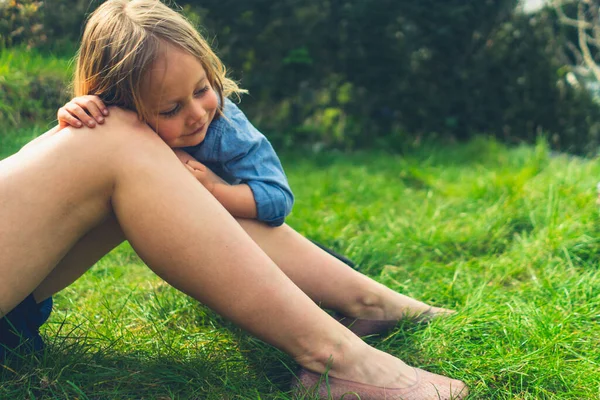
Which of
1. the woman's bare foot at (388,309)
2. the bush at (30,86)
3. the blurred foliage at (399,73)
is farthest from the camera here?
the blurred foliage at (399,73)

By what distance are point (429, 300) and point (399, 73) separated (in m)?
3.71

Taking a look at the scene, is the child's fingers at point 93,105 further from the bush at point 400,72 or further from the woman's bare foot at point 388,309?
the bush at point 400,72

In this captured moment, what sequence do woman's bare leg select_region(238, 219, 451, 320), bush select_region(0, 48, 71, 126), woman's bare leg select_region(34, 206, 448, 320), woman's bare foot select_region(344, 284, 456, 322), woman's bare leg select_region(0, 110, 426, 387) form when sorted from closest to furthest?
woman's bare leg select_region(0, 110, 426, 387), woman's bare leg select_region(34, 206, 448, 320), woman's bare leg select_region(238, 219, 451, 320), woman's bare foot select_region(344, 284, 456, 322), bush select_region(0, 48, 71, 126)

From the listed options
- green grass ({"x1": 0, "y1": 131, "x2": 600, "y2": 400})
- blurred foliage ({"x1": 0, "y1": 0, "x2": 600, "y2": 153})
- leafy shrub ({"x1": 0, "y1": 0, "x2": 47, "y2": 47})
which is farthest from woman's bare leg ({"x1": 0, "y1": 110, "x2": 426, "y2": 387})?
blurred foliage ({"x1": 0, "y1": 0, "x2": 600, "y2": 153})

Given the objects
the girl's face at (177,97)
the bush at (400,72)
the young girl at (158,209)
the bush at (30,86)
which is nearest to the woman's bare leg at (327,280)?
the young girl at (158,209)

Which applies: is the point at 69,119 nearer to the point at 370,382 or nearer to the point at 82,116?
the point at 82,116

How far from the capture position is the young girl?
1.29 m

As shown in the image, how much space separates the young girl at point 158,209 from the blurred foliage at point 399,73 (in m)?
3.68

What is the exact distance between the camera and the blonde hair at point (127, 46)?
4.79 ft

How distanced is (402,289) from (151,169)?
1.22 metres

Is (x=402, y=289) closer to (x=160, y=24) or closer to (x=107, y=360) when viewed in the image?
(x=107, y=360)

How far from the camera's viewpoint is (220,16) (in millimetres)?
5082

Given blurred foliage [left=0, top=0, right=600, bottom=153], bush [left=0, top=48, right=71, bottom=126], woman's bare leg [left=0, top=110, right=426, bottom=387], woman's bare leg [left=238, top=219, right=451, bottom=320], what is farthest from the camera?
blurred foliage [left=0, top=0, right=600, bottom=153]

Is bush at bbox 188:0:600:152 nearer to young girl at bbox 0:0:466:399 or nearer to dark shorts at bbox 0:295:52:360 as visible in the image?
young girl at bbox 0:0:466:399
